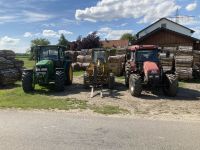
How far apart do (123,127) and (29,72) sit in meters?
9.08

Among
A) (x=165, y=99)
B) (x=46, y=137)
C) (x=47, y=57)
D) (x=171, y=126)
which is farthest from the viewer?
(x=47, y=57)

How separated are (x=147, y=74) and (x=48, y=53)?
6.21m

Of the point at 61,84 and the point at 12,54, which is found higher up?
the point at 12,54

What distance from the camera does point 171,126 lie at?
859cm

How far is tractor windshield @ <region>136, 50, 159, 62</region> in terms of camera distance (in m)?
15.5

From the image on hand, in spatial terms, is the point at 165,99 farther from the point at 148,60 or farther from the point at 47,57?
the point at 47,57

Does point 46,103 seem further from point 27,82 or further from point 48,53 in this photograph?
point 48,53

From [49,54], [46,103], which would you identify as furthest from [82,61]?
[46,103]

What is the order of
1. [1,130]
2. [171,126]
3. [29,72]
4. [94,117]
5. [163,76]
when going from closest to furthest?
[1,130], [171,126], [94,117], [163,76], [29,72]

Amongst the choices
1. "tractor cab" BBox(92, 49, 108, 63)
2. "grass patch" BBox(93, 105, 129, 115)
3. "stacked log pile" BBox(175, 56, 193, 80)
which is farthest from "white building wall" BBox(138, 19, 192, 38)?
"grass patch" BBox(93, 105, 129, 115)

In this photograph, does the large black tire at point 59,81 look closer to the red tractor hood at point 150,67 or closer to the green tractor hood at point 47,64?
the green tractor hood at point 47,64

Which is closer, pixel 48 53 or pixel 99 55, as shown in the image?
pixel 48 53

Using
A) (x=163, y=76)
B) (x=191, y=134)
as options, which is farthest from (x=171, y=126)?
(x=163, y=76)

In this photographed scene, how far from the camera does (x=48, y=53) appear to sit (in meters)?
17.6
